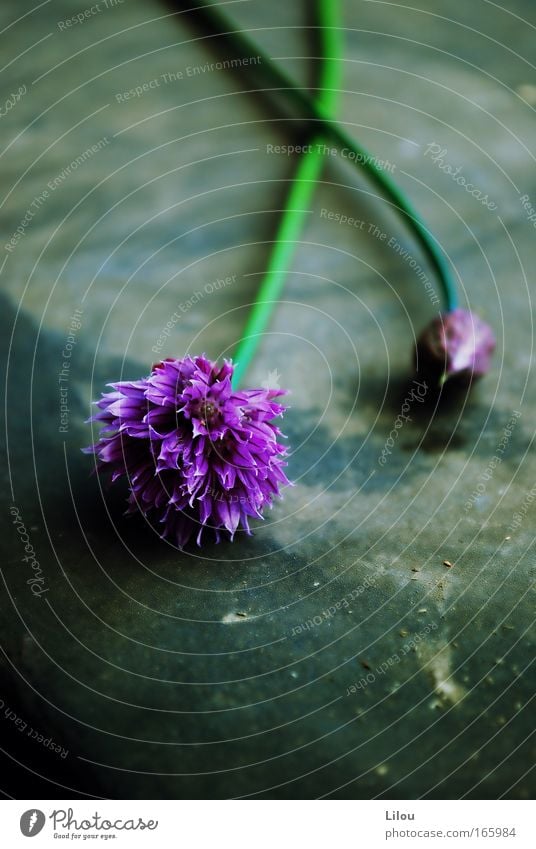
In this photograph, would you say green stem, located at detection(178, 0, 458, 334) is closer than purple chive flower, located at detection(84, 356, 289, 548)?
No

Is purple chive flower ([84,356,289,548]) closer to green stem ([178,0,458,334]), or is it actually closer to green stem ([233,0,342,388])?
green stem ([233,0,342,388])

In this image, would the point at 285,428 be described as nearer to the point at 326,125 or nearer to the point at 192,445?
the point at 192,445

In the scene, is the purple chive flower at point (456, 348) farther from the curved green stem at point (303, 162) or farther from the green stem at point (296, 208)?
the green stem at point (296, 208)

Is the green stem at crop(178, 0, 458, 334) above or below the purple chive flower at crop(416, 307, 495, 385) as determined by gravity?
above

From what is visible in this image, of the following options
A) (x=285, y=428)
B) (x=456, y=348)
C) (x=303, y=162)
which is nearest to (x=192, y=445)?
(x=285, y=428)

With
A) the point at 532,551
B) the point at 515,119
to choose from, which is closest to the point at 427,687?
the point at 532,551

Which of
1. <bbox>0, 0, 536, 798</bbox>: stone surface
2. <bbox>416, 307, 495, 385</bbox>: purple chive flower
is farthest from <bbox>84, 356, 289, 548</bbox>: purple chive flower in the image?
<bbox>416, 307, 495, 385</bbox>: purple chive flower

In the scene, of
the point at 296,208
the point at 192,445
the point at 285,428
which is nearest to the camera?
the point at 192,445

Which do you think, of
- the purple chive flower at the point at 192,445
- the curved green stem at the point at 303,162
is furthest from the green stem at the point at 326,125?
the purple chive flower at the point at 192,445
